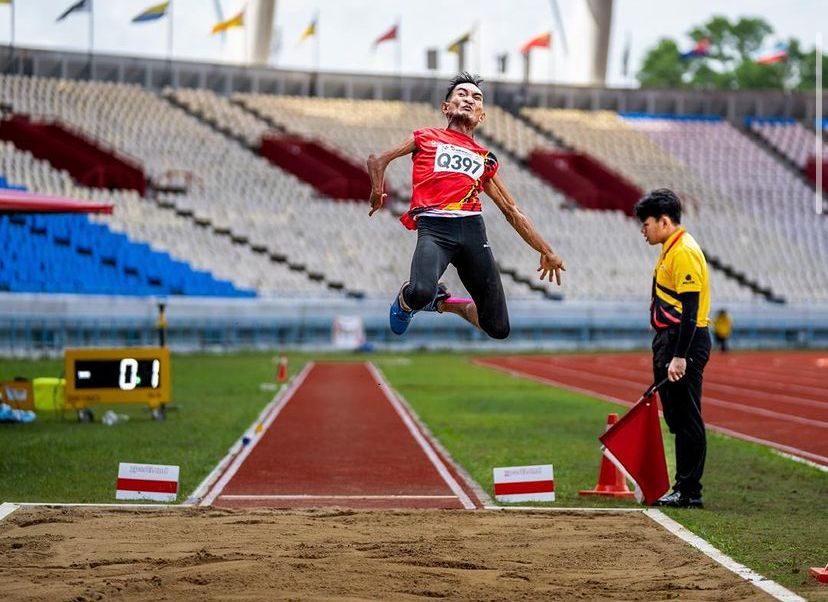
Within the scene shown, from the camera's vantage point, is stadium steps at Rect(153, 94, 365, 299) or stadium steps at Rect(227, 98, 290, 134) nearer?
stadium steps at Rect(153, 94, 365, 299)

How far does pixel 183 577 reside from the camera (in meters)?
6.57

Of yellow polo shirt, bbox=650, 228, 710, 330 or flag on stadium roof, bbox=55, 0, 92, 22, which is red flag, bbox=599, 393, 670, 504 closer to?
yellow polo shirt, bbox=650, 228, 710, 330

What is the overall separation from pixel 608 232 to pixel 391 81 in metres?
12.4

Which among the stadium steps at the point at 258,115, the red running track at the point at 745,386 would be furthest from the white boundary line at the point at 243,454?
the stadium steps at the point at 258,115

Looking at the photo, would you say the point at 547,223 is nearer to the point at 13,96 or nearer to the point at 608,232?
the point at 608,232

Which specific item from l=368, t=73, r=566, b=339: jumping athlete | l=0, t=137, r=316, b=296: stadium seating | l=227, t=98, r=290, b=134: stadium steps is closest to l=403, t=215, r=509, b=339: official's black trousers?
l=368, t=73, r=566, b=339: jumping athlete

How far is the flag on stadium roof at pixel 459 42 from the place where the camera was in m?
54.0

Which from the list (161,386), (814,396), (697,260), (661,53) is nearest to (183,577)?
(697,260)

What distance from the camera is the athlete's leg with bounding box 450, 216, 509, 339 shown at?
8086 mm

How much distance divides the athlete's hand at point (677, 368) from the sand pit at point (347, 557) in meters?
1.02

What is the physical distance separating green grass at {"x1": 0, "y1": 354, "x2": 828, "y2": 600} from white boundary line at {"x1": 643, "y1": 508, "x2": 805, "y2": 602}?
82 millimetres

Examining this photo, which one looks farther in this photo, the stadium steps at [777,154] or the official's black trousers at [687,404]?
the stadium steps at [777,154]

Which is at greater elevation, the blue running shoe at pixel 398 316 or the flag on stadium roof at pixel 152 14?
the flag on stadium roof at pixel 152 14

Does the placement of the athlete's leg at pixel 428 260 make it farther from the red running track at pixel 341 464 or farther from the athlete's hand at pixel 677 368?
the red running track at pixel 341 464
